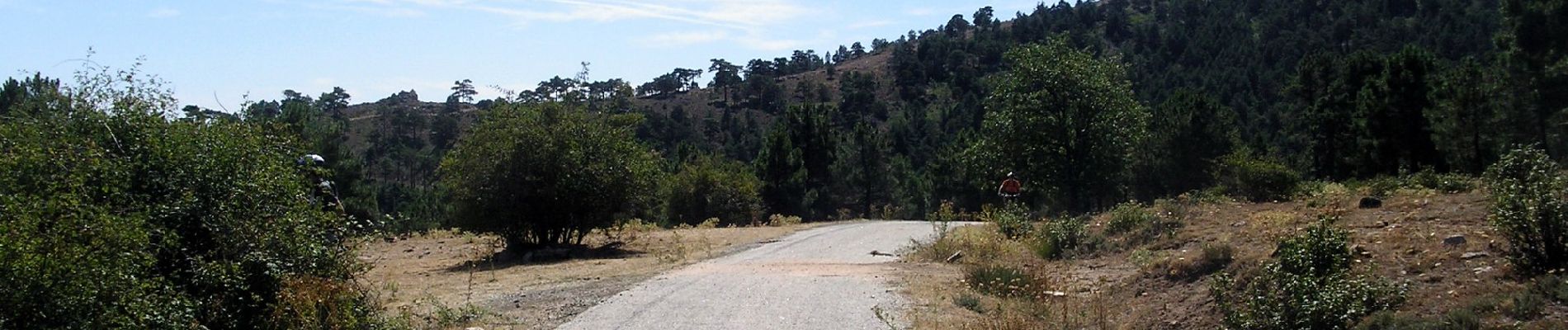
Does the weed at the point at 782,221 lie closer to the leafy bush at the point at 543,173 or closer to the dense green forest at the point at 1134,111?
the dense green forest at the point at 1134,111

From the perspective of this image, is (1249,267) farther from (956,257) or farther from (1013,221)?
(1013,221)

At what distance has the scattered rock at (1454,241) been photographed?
10.3 metres

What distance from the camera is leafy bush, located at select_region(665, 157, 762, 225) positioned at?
162ft

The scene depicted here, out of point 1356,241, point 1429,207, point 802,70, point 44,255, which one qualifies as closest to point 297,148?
point 44,255

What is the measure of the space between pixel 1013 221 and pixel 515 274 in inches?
353

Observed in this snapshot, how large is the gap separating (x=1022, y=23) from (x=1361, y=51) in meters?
107

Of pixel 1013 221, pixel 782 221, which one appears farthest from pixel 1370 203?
pixel 782 221

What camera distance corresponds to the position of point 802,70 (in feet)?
618

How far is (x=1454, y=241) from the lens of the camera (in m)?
10.4

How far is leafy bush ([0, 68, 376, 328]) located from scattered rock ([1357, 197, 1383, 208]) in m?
12.8

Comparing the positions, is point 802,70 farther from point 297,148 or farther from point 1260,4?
point 297,148

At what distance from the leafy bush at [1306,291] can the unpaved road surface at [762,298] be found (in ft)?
10.3

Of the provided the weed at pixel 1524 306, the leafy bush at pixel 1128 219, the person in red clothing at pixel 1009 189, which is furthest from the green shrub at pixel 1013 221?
the weed at pixel 1524 306

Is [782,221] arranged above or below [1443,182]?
below
